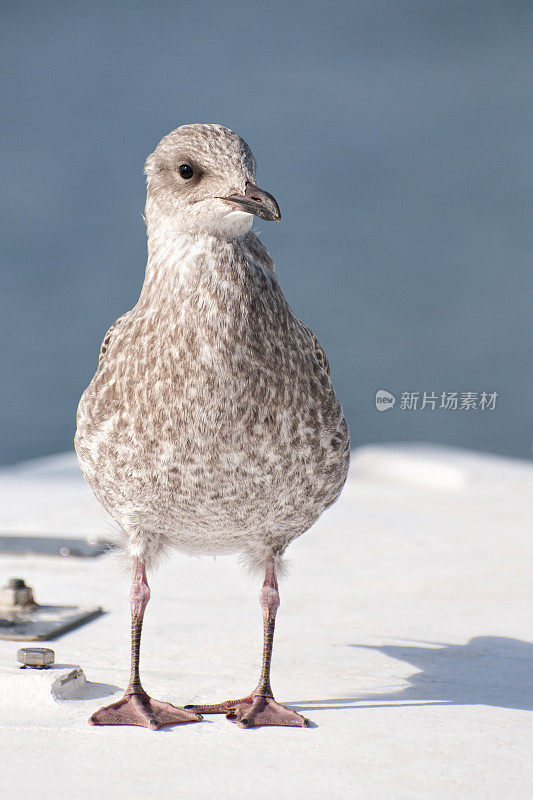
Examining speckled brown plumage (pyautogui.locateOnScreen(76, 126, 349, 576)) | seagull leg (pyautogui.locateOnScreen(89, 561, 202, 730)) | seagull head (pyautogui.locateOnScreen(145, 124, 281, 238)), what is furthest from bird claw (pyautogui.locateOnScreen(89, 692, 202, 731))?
seagull head (pyautogui.locateOnScreen(145, 124, 281, 238))

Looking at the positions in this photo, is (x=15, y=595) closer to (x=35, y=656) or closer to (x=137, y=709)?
(x=35, y=656)

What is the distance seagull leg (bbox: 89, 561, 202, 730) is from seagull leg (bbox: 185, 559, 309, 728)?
0.31 ft

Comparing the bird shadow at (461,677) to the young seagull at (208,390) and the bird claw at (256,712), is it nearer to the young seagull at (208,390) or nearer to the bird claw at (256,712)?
the bird claw at (256,712)

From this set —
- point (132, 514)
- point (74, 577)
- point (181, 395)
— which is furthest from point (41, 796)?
point (74, 577)

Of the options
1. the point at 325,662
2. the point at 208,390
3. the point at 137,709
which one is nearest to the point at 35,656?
the point at 137,709

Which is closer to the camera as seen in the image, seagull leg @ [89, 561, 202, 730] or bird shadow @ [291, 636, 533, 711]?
seagull leg @ [89, 561, 202, 730]

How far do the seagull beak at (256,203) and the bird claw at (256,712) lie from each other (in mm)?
1556

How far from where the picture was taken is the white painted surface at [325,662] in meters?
2.79

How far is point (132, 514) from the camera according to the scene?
10.6 feet

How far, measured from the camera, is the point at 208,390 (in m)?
2.98

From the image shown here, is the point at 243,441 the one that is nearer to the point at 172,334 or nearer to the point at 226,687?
the point at 172,334

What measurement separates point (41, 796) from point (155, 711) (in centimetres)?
64

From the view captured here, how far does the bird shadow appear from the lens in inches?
136

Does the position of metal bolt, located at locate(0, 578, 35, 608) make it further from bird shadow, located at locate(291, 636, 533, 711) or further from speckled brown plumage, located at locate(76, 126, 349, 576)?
bird shadow, located at locate(291, 636, 533, 711)
